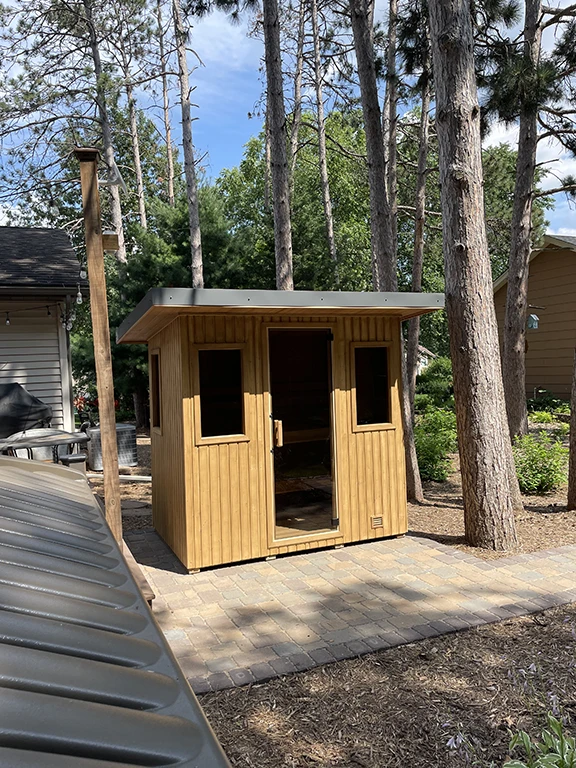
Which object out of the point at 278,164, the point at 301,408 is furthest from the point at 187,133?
the point at 301,408

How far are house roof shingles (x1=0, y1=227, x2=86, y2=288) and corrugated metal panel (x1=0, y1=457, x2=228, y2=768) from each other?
776cm

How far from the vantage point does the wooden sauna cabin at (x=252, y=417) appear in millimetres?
4980

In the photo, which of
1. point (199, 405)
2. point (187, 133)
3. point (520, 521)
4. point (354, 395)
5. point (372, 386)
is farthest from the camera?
point (187, 133)

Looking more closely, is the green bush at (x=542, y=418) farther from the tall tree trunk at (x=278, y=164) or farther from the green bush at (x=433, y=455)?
the tall tree trunk at (x=278, y=164)

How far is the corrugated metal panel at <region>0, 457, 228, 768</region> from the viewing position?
720mm

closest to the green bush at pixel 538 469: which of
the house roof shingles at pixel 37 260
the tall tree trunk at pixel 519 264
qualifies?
the tall tree trunk at pixel 519 264

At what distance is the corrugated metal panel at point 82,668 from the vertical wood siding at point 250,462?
3.41 m

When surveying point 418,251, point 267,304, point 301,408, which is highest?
point 418,251

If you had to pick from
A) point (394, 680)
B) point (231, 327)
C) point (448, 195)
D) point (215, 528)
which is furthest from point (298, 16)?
point (394, 680)

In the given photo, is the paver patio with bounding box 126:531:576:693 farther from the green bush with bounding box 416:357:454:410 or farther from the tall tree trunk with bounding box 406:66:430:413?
the green bush with bounding box 416:357:454:410

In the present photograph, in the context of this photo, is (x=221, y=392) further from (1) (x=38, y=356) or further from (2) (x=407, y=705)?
(1) (x=38, y=356)

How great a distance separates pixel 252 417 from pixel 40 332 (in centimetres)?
535

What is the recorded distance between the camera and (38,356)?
9.05 meters

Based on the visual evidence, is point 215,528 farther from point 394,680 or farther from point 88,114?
point 88,114
